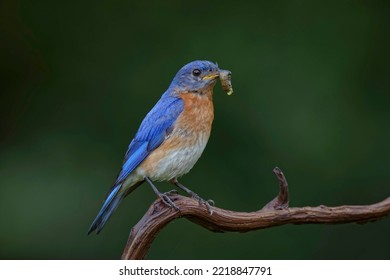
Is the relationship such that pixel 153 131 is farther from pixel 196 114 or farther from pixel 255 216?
pixel 255 216

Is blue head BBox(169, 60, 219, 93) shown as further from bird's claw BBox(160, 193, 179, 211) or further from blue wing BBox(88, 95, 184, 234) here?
bird's claw BBox(160, 193, 179, 211)

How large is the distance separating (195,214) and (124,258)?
38cm

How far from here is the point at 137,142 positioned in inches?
151

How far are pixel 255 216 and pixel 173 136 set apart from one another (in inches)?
30.3

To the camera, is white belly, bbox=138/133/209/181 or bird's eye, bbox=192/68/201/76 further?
bird's eye, bbox=192/68/201/76

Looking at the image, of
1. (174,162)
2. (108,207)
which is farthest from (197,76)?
(108,207)

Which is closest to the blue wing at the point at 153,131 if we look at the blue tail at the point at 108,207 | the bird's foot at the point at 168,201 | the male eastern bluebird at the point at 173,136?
the male eastern bluebird at the point at 173,136

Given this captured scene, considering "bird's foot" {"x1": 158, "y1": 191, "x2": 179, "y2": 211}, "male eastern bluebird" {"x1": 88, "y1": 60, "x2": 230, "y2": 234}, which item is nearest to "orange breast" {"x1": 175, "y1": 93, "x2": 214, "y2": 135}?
"male eastern bluebird" {"x1": 88, "y1": 60, "x2": 230, "y2": 234}

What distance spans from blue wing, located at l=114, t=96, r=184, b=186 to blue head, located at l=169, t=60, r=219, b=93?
9cm

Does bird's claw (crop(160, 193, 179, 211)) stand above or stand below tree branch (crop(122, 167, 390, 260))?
above

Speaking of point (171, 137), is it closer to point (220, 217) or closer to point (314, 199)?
point (220, 217)

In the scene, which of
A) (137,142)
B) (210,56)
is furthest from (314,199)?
(137,142)

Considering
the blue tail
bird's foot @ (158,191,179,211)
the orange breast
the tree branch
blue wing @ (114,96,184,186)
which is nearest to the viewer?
the tree branch

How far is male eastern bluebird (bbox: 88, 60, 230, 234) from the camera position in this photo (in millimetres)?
3787
